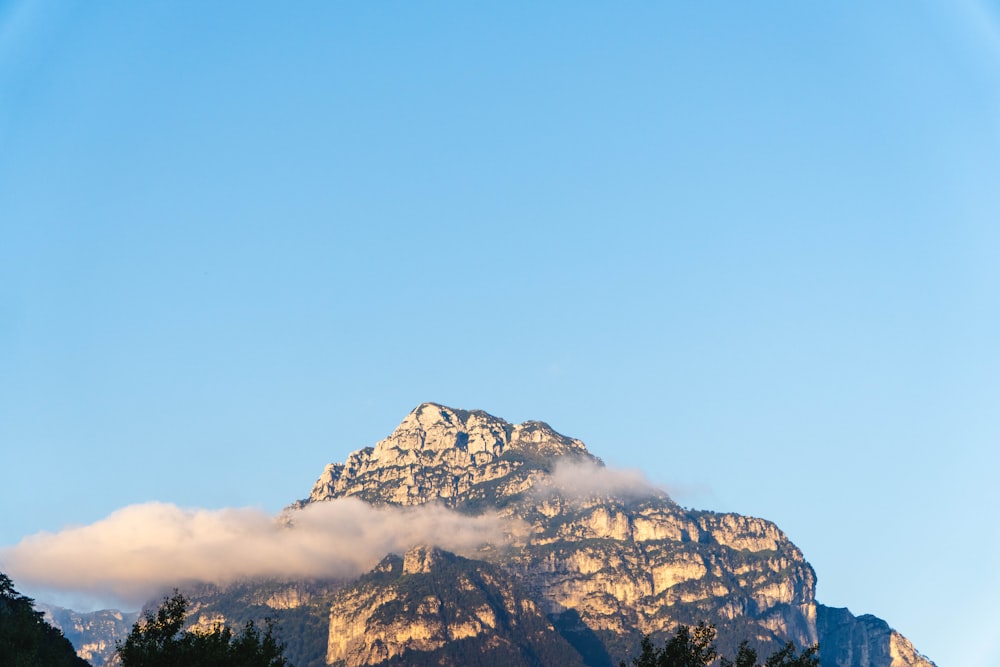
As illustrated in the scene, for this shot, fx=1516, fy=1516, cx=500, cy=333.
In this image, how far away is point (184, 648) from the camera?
15438cm

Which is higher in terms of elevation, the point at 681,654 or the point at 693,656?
the point at 681,654

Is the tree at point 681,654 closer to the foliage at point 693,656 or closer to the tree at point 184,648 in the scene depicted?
the foliage at point 693,656

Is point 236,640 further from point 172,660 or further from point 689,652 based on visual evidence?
point 689,652

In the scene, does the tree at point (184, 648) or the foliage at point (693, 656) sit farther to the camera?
the foliage at point (693, 656)

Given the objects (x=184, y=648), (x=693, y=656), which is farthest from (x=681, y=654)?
(x=184, y=648)

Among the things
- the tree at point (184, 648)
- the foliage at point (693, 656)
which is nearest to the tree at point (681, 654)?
the foliage at point (693, 656)

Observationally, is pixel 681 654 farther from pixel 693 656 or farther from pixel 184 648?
pixel 184 648

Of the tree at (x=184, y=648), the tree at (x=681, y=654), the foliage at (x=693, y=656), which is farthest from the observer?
the foliage at (x=693, y=656)

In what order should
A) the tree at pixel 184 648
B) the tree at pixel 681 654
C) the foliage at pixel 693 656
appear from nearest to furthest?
1. the tree at pixel 184 648
2. the tree at pixel 681 654
3. the foliage at pixel 693 656

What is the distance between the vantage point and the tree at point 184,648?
152125mm

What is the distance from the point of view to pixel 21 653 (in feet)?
651

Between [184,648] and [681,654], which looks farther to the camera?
[681,654]

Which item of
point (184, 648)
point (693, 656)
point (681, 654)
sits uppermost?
point (681, 654)

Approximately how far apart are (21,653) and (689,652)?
9288cm
